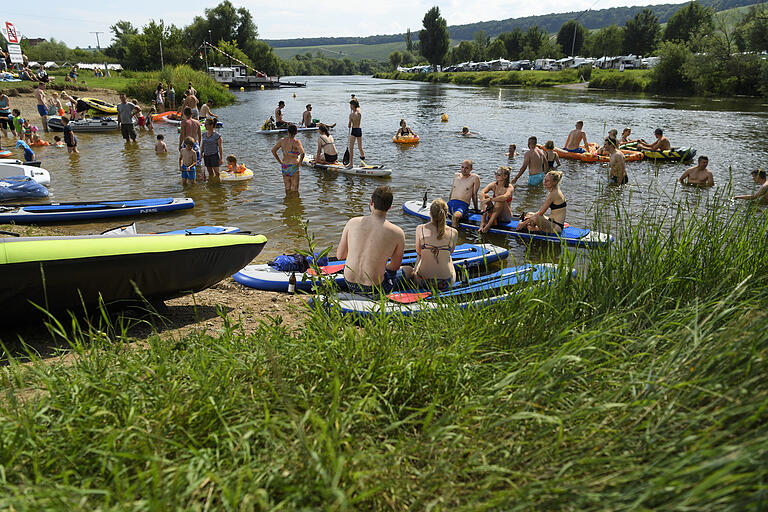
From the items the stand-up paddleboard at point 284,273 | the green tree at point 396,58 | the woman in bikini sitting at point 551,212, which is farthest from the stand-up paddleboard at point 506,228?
the green tree at point 396,58

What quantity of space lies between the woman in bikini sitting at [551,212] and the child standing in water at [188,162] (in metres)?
8.24

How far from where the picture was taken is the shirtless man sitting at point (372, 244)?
15.3 feet

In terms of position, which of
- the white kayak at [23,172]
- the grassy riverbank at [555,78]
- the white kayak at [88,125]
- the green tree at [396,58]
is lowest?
the white kayak at [23,172]

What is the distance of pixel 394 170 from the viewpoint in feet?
49.8

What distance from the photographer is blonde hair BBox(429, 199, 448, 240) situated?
5023 mm

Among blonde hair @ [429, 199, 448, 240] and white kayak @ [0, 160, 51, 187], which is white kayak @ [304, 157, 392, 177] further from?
blonde hair @ [429, 199, 448, 240]

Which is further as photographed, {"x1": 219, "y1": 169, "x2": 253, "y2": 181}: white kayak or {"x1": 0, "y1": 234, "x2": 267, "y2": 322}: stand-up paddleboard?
{"x1": 219, "y1": 169, "x2": 253, "y2": 181}: white kayak

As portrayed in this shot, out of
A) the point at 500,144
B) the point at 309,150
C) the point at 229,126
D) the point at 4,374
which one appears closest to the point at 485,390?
the point at 4,374

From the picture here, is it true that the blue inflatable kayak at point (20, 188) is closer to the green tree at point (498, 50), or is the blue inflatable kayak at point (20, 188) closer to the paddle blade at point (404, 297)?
the paddle blade at point (404, 297)

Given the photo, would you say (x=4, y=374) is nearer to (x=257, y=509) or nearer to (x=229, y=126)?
(x=257, y=509)

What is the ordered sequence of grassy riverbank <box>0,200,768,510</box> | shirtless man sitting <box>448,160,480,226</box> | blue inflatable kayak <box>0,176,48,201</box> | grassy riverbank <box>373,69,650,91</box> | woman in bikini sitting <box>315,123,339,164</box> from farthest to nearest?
grassy riverbank <box>373,69,650,91</box>
woman in bikini sitting <box>315,123,339,164</box>
blue inflatable kayak <box>0,176,48,201</box>
shirtless man sitting <box>448,160,480,226</box>
grassy riverbank <box>0,200,768,510</box>

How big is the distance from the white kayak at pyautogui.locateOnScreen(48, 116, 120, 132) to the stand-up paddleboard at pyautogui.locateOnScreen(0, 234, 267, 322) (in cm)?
1876

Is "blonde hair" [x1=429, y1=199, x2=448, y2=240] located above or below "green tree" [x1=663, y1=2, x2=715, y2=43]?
below

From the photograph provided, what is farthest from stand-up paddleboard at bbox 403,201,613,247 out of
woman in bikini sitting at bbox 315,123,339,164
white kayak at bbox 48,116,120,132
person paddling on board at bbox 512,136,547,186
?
white kayak at bbox 48,116,120,132
